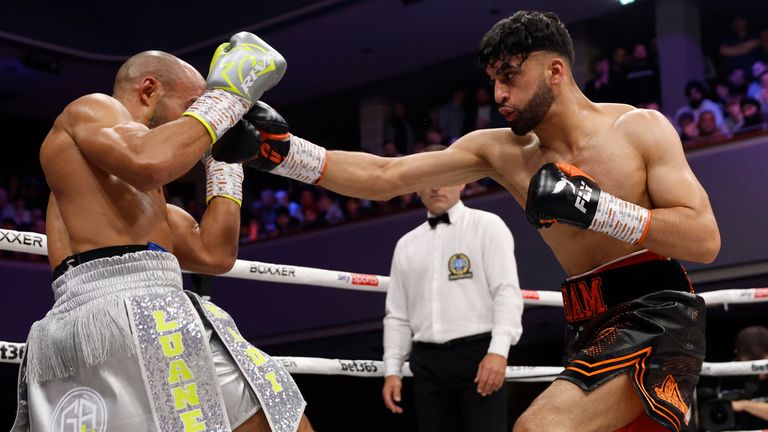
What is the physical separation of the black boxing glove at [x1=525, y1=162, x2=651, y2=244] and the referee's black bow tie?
1521 mm

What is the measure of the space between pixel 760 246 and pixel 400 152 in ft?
12.0

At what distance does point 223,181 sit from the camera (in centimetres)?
248

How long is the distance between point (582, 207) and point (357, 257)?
5.94 metres

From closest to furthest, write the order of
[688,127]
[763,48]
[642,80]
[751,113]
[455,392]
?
[455,392] < [751,113] < [688,127] < [763,48] < [642,80]

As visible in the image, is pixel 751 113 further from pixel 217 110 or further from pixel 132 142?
pixel 132 142

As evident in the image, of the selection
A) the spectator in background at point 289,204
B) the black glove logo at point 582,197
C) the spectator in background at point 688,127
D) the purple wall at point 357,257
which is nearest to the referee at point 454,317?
the black glove logo at point 582,197

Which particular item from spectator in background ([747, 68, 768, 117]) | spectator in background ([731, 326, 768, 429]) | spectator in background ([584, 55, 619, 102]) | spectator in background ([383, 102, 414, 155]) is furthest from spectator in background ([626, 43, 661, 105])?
spectator in background ([731, 326, 768, 429])

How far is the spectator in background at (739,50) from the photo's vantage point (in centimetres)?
768

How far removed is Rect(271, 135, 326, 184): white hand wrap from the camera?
2521mm

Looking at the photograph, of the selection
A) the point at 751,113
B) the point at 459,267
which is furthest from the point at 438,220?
the point at 751,113

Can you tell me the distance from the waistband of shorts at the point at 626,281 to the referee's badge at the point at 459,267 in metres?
1.22

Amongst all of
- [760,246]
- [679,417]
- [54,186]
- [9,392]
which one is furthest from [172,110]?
[9,392]

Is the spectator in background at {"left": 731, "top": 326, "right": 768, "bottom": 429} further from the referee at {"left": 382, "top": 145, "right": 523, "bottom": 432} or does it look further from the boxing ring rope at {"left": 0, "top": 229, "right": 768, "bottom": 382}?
the referee at {"left": 382, "top": 145, "right": 523, "bottom": 432}

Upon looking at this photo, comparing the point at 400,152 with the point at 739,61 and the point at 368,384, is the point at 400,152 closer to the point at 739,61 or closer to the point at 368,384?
the point at 368,384
